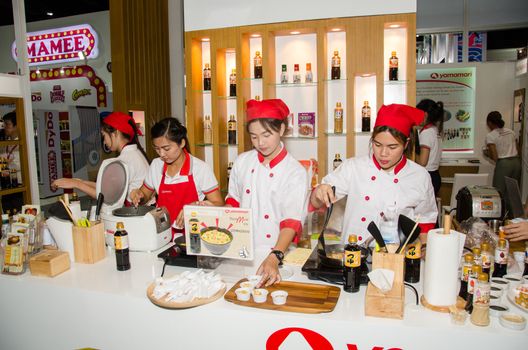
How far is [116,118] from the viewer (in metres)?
3.11

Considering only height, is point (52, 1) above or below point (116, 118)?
above

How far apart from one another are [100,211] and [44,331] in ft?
2.06

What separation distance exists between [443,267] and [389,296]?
217mm

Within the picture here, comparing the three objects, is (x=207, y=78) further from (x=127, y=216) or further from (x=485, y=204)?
(x=485, y=204)

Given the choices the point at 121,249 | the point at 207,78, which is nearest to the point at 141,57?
the point at 207,78

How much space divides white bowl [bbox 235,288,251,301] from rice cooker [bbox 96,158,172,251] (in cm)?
75

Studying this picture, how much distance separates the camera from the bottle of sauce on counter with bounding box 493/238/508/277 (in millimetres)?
1759

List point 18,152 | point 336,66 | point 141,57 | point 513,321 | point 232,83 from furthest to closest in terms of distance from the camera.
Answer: point 141,57, point 18,152, point 232,83, point 336,66, point 513,321

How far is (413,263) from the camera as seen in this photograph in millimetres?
1706

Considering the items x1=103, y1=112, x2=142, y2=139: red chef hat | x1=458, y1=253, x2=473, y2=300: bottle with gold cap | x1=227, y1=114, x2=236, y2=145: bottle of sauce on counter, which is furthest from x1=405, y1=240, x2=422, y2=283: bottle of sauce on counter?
x1=227, y1=114, x2=236, y2=145: bottle of sauce on counter

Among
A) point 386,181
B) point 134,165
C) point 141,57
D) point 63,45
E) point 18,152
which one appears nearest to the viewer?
point 386,181

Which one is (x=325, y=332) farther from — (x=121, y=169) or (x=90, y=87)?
(x=90, y=87)

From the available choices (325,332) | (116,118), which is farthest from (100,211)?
(325,332)

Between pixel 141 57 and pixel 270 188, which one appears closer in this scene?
pixel 270 188
